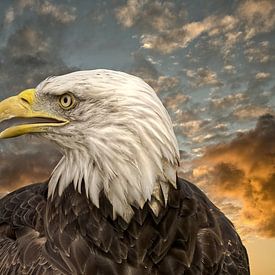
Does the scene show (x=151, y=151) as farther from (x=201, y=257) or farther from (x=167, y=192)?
(x=201, y=257)

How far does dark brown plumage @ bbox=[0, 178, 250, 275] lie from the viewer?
4.21 metres

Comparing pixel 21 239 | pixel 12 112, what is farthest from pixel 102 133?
pixel 21 239

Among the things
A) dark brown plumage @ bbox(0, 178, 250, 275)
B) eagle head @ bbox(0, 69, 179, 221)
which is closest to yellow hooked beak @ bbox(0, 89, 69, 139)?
eagle head @ bbox(0, 69, 179, 221)

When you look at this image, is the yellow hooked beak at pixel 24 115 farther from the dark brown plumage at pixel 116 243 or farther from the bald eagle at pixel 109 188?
the dark brown plumage at pixel 116 243

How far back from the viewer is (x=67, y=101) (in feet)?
14.4

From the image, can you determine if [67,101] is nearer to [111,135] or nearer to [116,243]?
[111,135]

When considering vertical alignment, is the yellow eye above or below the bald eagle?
above

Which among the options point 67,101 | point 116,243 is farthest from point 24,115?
point 116,243

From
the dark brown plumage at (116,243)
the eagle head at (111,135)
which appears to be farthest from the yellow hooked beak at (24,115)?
the dark brown plumage at (116,243)

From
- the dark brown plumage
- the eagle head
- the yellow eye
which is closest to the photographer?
the eagle head

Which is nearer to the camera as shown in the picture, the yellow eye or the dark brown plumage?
the dark brown plumage

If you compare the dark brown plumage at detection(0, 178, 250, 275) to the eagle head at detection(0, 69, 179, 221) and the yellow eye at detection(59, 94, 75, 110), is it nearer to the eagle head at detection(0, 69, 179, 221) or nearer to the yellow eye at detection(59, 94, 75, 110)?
the eagle head at detection(0, 69, 179, 221)

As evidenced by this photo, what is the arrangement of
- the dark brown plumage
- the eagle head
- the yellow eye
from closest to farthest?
the eagle head < the dark brown plumage < the yellow eye

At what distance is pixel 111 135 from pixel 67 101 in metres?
0.56
